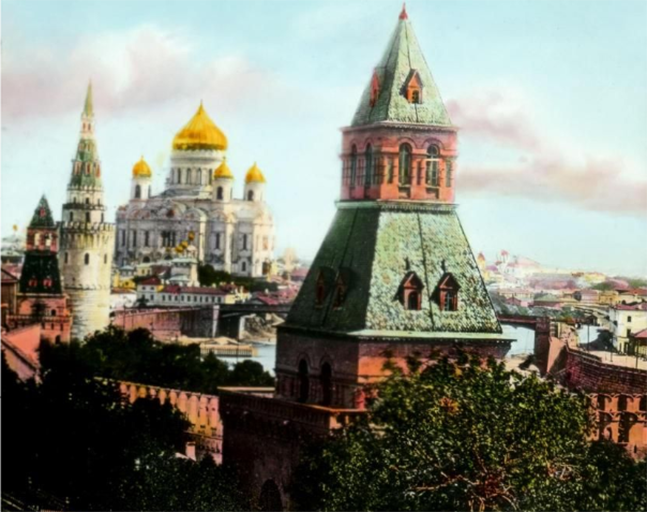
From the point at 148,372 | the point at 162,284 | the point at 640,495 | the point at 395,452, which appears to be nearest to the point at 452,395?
the point at 395,452

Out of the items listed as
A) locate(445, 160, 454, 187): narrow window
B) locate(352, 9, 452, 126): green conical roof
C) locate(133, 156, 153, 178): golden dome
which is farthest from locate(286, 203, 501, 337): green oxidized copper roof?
locate(133, 156, 153, 178): golden dome

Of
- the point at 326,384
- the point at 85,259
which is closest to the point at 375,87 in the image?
the point at 326,384

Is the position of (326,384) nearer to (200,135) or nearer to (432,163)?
(432,163)

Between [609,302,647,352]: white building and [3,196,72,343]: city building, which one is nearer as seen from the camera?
[609,302,647,352]: white building

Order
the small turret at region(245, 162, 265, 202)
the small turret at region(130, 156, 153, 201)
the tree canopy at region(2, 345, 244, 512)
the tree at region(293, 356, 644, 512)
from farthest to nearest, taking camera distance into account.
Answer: the small turret at region(130, 156, 153, 201) < the small turret at region(245, 162, 265, 202) < the tree canopy at region(2, 345, 244, 512) < the tree at region(293, 356, 644, 512)

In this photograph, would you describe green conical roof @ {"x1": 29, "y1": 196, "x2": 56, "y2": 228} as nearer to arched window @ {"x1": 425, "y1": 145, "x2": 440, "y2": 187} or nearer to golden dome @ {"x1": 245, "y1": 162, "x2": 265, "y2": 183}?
golden dome @ {"x1": 245, "y1": 162, "x2": 265, "y2": 183}

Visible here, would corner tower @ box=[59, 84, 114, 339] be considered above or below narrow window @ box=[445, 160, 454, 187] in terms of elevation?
below
